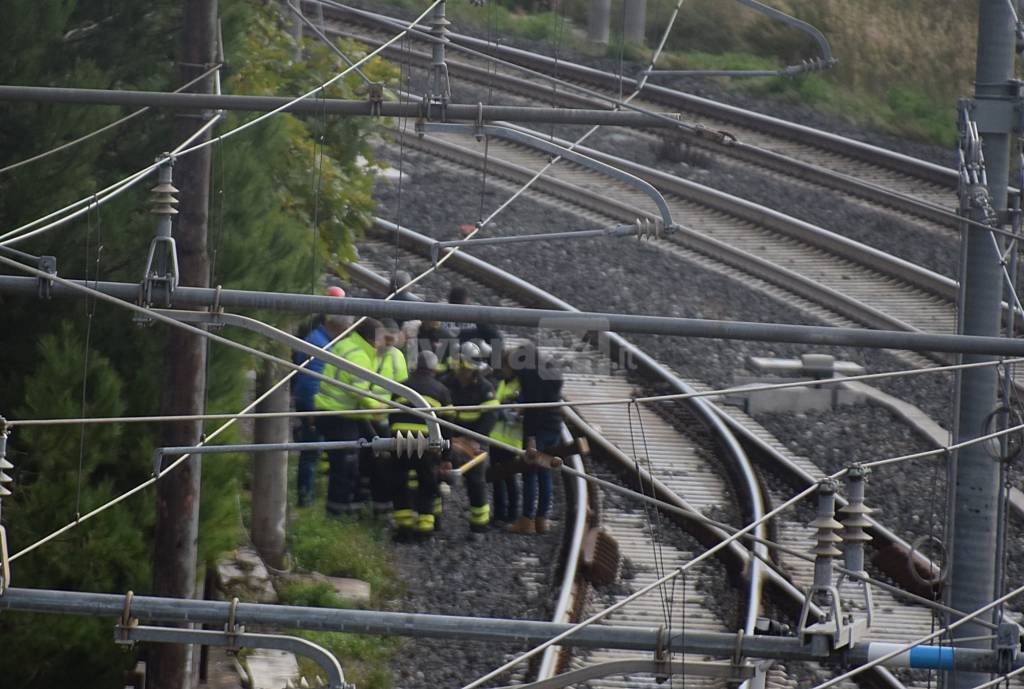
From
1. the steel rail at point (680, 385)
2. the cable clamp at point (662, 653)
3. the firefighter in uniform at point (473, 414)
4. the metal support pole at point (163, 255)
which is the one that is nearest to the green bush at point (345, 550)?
the firefighter in uniform at point (473, 414)

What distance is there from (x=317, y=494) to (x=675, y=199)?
7290mm

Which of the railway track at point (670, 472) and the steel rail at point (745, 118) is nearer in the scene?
the railway track at point (670, 472)

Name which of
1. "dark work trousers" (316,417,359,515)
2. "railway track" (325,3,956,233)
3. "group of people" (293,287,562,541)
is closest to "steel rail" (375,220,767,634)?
"group of people" (293,287,562,541)

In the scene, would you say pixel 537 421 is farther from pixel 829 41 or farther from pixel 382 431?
pixel 829 41

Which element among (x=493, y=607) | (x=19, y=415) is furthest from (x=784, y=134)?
(x=19, y=415)

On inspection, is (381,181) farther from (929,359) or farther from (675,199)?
(929,359)

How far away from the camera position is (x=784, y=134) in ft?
73.7

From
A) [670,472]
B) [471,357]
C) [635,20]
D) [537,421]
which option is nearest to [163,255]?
[537,421]

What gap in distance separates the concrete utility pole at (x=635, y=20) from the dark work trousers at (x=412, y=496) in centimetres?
1318

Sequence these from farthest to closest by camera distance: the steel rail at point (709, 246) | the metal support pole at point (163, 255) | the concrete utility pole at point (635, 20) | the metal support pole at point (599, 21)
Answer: the concrete utility pole at point (635, 20) → the metal support pole at point (599, 21) → the steel rail at point (709, 246) → the metal support pole at point (163, 255)

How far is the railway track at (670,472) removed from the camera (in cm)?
1245

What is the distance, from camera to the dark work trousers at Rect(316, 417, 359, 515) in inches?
521

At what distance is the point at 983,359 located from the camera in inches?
346

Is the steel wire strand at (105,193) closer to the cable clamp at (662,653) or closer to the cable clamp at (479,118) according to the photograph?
the cable clamp at (479,118)
